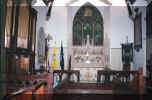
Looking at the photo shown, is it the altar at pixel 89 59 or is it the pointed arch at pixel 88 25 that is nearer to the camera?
the altar at pixel 89 59

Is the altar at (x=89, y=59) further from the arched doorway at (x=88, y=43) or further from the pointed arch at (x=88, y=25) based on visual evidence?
the pointed arch at (x=88, y=25)

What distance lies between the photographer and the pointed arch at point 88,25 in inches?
346

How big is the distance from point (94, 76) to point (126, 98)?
5.64 m

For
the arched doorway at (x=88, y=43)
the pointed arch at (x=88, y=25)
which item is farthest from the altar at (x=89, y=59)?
the pointed arch at (x=88, y=25)

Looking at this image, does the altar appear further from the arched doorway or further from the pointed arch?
the pointed arch

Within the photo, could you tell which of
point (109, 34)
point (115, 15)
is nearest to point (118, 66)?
point (109, 34)

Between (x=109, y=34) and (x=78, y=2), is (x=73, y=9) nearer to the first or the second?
(x=78, y=2)

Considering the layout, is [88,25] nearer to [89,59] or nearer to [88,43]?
[88,43]

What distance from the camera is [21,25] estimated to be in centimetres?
416

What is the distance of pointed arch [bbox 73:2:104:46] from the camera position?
28.9 feet

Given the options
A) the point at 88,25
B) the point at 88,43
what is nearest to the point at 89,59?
the point at 88,43

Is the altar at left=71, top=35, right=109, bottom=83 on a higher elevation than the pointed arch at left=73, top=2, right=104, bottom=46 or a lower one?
lower

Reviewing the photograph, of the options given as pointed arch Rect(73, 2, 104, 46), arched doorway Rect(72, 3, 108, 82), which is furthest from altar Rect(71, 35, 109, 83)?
pointed arch Rect(73, 2, 104, 46)

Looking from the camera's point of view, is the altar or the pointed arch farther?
the pointed arch
